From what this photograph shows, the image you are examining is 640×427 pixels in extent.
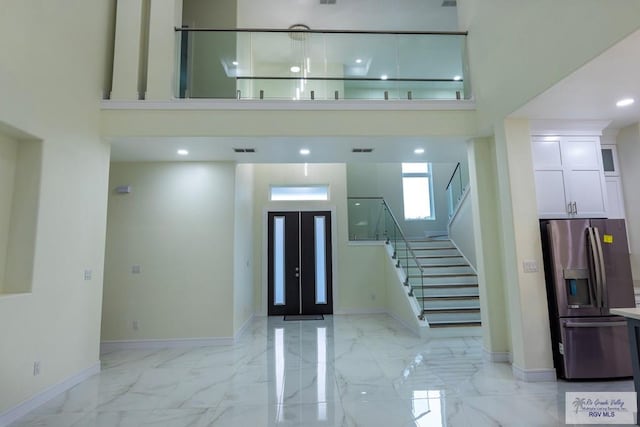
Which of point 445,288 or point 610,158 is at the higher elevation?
point 610,158

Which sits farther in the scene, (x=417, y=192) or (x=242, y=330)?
(x=417, y=192)

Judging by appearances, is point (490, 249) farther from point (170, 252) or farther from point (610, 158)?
point (170, 252)

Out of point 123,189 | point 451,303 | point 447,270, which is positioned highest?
point 123,189

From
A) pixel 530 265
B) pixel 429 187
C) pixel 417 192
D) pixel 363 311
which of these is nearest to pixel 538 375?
pixel 530 265

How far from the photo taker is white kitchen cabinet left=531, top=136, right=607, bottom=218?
3809 millimetres

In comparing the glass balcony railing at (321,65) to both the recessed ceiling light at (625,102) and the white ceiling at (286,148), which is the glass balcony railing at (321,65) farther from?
the recessed ceiling light at (625,102)

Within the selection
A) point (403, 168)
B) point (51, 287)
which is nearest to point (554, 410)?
point (51, 287)

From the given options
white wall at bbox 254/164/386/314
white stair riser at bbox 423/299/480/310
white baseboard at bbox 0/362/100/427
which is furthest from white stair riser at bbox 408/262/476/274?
white baseboard at bbox 0/362/100/427

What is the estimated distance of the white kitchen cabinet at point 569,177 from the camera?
3.81 meters

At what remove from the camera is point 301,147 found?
479 centimetres

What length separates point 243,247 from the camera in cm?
622

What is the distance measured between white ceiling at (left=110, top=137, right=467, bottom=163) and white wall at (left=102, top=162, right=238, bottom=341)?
0.34 m

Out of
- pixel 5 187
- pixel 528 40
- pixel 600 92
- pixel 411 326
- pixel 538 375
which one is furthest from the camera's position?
pixel 411 326
